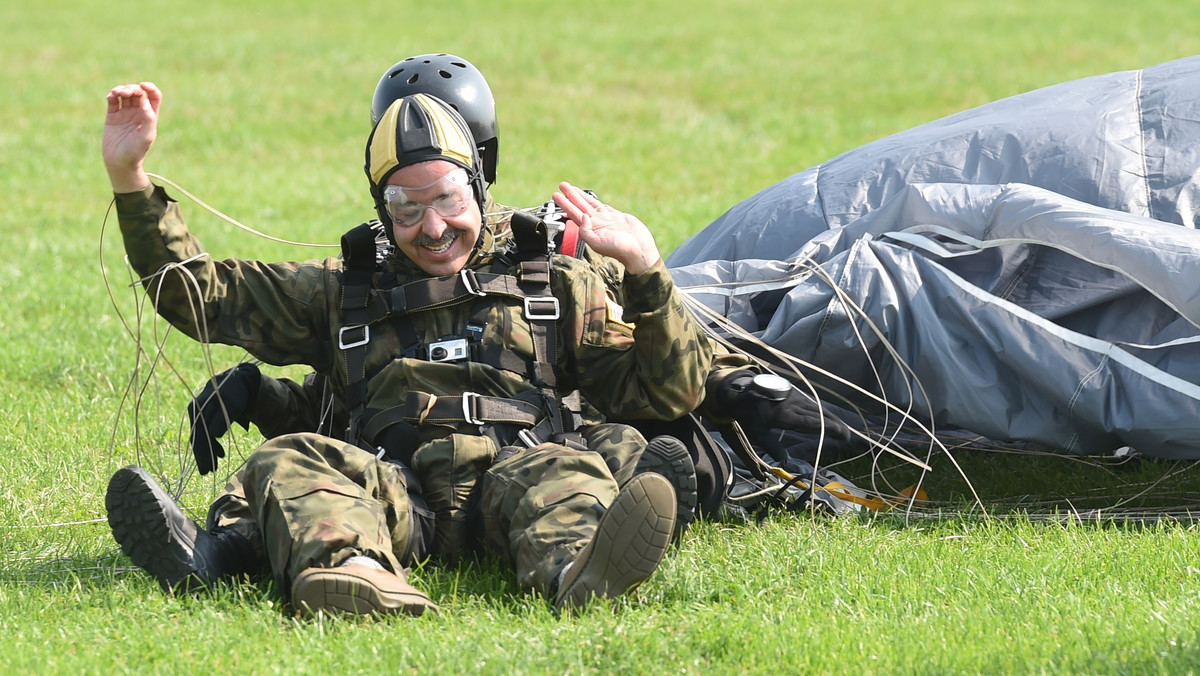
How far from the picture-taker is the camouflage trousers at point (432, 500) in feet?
12.6

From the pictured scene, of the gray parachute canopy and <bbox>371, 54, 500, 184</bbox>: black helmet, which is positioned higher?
<bbox>371, 54, 500, 184</bbox>: black helmet

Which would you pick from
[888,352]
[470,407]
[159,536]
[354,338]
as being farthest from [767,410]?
[159,536]

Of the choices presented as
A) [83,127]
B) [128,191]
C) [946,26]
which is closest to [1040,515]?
[128,191]

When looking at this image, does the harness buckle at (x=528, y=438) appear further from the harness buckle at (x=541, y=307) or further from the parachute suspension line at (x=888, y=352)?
the parachute suspension line at (x=888, y=352)

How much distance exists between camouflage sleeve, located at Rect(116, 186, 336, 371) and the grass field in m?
0.20

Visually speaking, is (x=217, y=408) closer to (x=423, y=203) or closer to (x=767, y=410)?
(x=423, y=203)

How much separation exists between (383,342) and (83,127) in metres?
12.7

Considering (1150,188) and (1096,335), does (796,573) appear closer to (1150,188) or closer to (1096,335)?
(1096,335)

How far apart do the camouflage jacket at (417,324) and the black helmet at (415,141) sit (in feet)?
1.06

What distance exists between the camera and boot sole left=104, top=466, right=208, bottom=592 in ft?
12.6

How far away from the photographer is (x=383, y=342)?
448cm

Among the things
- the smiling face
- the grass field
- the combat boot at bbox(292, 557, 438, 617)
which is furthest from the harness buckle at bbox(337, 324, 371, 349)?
the combat boot at bbox(292, 557, 438, 617)

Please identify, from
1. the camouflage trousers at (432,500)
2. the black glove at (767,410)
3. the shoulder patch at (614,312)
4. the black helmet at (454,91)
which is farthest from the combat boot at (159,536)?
the black helmet at (454,91)

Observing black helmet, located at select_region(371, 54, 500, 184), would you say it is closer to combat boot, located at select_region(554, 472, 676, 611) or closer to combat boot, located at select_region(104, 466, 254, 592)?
combat boot, located at select_region(104, 466, 254, 592)
